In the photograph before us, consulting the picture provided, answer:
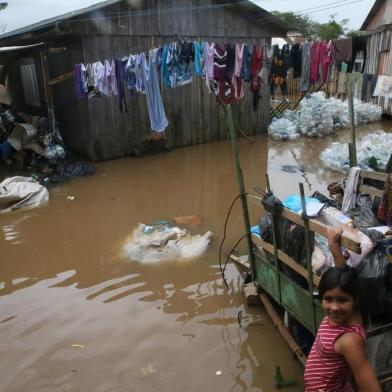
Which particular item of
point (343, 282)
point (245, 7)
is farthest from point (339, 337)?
point (245, 7)

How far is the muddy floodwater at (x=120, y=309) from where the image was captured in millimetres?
3154

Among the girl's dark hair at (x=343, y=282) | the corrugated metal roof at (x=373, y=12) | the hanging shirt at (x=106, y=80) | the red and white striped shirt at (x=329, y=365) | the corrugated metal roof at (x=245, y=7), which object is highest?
the corrugated metal roof at (x=373, y=12)

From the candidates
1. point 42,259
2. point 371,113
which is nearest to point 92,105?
point 42,259

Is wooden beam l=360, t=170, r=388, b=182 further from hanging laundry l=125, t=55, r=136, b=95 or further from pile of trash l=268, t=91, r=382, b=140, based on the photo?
pile of trash l=268, t=91, r=382, b=140

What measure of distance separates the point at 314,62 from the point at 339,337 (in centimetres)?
684

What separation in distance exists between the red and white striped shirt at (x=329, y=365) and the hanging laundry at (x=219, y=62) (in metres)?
6.45

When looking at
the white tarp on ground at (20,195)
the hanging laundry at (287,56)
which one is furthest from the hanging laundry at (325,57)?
the white tarp on ground at (20,195)

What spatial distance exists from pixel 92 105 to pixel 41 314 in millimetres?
6311

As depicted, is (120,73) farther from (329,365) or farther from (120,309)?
(329,365)

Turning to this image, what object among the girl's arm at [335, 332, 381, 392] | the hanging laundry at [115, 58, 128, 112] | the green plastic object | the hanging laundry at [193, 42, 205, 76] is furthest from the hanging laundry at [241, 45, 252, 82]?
the girl's arm at [335, 332, 381, 392]

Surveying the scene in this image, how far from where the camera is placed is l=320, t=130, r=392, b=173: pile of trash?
7.18 meters

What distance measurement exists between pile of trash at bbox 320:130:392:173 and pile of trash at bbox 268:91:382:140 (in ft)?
9.19

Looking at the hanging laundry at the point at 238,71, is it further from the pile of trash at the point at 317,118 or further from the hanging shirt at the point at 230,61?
the pile of trash at the point at 317,118

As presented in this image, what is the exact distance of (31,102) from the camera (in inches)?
463
